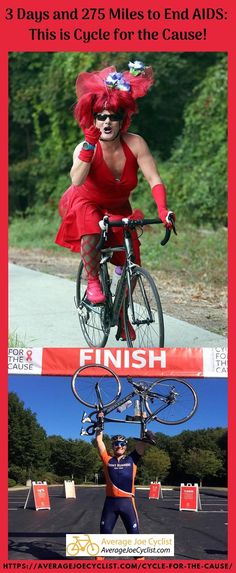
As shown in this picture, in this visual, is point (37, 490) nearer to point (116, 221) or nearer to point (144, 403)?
point (144, 403)

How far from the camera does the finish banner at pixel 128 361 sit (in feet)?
23.0

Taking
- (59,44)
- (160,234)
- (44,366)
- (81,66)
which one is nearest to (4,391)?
(44,366)

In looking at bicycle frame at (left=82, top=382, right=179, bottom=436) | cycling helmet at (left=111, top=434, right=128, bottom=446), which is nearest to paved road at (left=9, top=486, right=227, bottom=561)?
cycling helmet at (left=111, top=434, right=128, bottom=446)

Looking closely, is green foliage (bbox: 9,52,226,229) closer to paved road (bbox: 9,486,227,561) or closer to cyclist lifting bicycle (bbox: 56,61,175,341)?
cyclist lifting bicycle (bbox: 56,61,175,341)

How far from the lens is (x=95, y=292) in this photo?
681cm

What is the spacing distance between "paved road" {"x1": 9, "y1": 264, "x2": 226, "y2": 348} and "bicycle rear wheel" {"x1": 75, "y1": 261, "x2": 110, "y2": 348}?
0.07 m

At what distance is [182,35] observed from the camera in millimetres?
6895

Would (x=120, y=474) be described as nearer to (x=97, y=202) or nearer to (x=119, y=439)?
(x=119, y=439)

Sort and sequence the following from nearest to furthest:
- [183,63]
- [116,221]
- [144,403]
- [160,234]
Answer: [116,221], [144,403], [160,234], [183,63]

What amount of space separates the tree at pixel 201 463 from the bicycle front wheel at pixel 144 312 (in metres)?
0.79

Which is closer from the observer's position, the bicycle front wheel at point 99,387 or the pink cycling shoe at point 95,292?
the pink cycling shoe at point 95,292

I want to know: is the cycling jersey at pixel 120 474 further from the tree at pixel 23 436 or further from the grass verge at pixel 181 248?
the grass verge at pixel 181 248

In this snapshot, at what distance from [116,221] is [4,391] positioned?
1386 millimetres

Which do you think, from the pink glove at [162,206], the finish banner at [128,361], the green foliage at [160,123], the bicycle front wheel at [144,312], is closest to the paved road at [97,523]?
the finish banner at [128,361]
